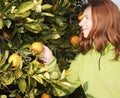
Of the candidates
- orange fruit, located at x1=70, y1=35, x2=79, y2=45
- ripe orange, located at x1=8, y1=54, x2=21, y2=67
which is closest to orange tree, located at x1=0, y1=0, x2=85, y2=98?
ripe orange, located at x1=8, y1=54, x2=21, y2=67

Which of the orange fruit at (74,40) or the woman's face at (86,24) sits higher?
the woman's face at (86,24)

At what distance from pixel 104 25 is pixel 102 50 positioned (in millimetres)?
146

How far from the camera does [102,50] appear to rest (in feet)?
6.23

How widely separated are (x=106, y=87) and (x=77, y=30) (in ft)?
2.05

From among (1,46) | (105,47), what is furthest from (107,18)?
(1,46)

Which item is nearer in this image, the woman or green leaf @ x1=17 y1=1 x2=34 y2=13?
green leaf @ x1=17 y1=1 x2=34 y2=13

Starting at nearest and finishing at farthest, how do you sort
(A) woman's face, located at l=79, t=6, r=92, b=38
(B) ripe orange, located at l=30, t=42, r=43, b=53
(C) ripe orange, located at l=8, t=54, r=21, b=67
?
(C) ripe orange, located at l=8, t=54, r=21, b=67 < (B) ripe orange, located at l=30, t=42, r=43, b=53 < (A) woman's face, located at l=79, t=6, r=92, b=38

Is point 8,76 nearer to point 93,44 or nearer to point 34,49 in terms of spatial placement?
point 34,49

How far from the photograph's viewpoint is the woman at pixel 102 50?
1859 mm

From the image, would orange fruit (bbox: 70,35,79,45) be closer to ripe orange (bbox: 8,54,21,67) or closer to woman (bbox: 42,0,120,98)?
woman (bbox: 42,0,120,98)

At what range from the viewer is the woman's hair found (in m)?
1.86

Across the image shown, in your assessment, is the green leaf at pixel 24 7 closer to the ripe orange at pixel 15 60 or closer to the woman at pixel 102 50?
the ripe orange at pixel 15 60

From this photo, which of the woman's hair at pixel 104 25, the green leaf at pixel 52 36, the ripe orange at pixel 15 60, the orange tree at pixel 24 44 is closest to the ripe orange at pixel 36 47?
the orange tree at pixel 24 44

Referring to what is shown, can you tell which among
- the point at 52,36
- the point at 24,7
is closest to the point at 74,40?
the point at 52,36
